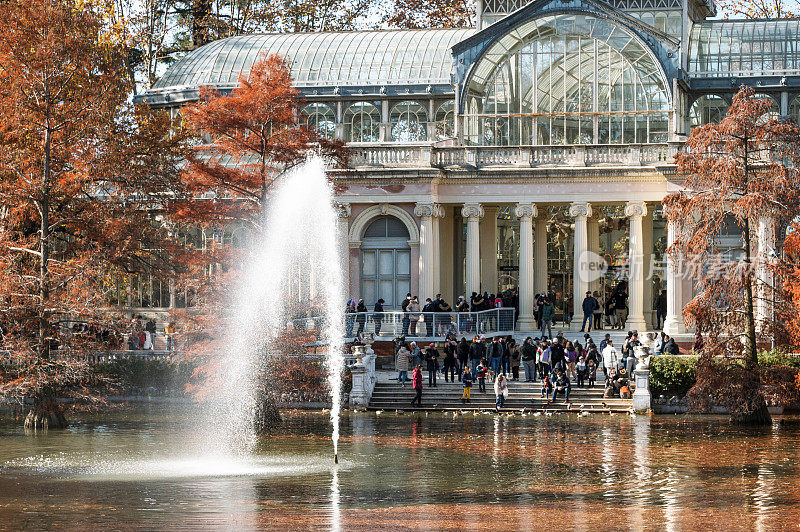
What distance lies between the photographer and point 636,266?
1804 inches

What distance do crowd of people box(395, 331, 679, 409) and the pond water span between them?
2.93 metres

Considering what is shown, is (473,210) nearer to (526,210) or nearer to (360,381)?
(526,210)

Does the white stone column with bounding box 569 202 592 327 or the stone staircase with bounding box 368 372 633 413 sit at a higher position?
the white stone column with bounding box 569 202 592 327

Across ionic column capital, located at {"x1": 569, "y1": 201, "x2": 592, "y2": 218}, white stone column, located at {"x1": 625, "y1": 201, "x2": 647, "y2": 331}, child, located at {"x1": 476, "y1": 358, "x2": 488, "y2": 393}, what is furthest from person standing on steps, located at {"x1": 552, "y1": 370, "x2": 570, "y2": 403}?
ionic column capital, located at {"x1": 569, "y1": 201, "x2": 592, "y2": 218}

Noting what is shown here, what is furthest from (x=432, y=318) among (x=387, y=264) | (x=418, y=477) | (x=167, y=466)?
(x=418, y=477)

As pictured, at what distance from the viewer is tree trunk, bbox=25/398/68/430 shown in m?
32.5

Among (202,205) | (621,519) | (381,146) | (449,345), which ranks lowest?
(621,519)

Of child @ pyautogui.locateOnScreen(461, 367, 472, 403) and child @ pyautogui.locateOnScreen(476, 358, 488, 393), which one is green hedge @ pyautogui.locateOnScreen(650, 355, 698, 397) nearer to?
child @ pyautogui.locateOnScreen(476, 358, 488, 393)

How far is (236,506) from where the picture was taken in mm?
20500

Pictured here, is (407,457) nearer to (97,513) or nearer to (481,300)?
(97,513)

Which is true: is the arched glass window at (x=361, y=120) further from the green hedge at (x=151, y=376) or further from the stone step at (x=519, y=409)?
the stone step at (x=519, y=409)

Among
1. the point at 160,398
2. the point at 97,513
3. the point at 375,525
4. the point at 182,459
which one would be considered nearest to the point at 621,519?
the point at 375,525

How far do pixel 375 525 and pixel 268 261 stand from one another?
14100 millimetres

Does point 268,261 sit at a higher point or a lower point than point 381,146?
lower
